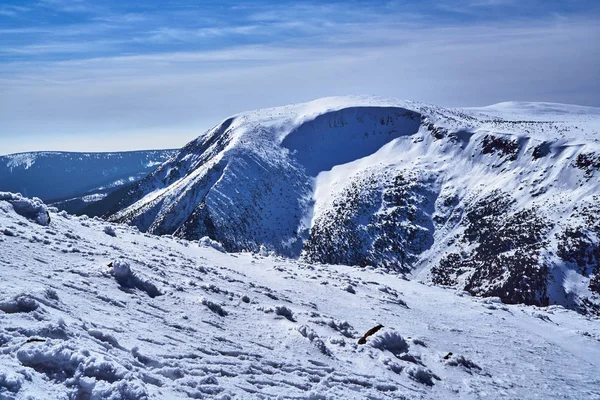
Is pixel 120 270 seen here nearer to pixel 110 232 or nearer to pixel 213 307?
pixel 213 307

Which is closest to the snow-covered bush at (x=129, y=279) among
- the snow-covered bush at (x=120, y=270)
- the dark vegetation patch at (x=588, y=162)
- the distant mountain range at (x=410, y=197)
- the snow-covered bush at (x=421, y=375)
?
the snow-covered bush at (x=120, y=270)

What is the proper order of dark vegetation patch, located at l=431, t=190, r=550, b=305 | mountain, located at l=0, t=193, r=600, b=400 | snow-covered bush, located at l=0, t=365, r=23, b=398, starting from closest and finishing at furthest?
snow-covered bush, located at l=0, t=365, r=23, b=398, mountain, located at l=0, t=193, r=600, b=400, dark vegetation patch, located at l=431, t=190, r=550, b=305

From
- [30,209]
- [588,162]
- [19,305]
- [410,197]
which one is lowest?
[410,197]

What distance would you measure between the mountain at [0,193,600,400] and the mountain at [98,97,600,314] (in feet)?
132

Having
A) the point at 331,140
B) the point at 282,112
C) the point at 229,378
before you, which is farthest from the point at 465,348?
the point at 282,112

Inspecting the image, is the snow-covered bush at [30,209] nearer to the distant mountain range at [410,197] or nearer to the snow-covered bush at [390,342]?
the snow-covered bush at [390,342]

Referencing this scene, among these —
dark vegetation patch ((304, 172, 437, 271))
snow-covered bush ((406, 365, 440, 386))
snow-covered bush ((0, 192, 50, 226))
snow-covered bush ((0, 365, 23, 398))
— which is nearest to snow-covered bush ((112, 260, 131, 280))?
snow-covered bush ((0, 192, 50, 226))

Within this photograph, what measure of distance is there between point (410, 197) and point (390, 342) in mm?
72441

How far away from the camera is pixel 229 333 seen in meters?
12.6

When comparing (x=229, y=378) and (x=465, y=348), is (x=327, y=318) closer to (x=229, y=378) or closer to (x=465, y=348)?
(x=465, y=348)

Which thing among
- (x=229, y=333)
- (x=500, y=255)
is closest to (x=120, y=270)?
(x=229, y=333)

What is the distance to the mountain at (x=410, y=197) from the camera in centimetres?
6031

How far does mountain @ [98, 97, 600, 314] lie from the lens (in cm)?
6031

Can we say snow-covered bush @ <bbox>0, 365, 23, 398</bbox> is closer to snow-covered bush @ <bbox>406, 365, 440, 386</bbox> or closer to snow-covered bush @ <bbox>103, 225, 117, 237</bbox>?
snow-covered bush @ <bbox>406, 365, 440, 386</bbox>
